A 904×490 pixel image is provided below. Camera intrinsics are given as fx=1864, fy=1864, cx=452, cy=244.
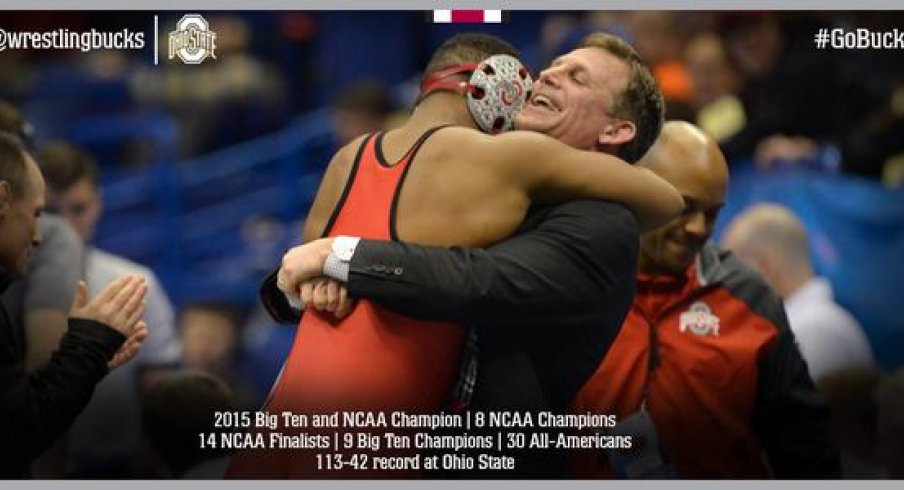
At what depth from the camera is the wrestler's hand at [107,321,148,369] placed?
476 centimetres

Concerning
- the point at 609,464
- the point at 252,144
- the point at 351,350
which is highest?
the point at 252,144

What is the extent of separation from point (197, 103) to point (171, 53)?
155 millimetres

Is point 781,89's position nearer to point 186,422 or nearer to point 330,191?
point 330,191

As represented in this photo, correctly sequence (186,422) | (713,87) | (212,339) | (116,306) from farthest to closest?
(713,87)
(212,339)
(186,422)
(116,306)

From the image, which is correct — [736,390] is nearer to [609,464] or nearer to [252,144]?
[609,464]

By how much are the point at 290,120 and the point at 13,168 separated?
908mm

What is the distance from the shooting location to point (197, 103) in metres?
5.17

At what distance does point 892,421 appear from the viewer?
518 cm

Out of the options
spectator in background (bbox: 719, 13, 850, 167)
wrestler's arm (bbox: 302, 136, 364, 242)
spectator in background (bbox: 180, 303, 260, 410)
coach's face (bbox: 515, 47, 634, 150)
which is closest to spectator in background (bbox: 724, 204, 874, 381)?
spectator in background (bbox: 719, 13, 850, 167)

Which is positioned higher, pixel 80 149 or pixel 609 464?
pixel 80 149

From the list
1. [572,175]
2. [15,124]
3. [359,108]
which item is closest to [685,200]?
[572,175]

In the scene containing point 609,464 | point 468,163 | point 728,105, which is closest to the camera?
point 468,163

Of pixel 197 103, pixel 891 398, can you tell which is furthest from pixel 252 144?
pixel 891 398

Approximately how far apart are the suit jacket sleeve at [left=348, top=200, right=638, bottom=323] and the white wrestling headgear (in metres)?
0.30
